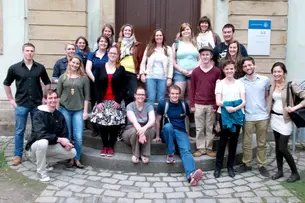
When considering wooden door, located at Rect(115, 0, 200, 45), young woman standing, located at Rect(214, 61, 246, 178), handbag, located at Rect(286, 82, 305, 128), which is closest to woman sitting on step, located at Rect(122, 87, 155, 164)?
young woman standing, located at Rect(214, 61, 246, 178)

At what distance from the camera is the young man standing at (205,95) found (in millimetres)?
5324

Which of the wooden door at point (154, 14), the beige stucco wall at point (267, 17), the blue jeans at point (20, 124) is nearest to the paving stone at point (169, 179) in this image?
the blue jeans at point (20, 124)

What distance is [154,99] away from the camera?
5863 mm

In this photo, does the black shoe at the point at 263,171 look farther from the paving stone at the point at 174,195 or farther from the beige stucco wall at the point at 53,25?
the beige stucco wall at the point at 53,25

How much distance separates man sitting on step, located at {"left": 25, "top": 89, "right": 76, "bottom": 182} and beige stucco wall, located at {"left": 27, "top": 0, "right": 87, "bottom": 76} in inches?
93.8

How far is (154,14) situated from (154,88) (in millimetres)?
2635

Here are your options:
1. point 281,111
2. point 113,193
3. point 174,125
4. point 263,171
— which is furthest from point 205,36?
point 113,193

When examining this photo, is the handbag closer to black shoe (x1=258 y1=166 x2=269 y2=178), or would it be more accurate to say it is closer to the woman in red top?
black shoe (x1=258 y1=166 x2=269 y2=178)

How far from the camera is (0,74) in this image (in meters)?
7.28

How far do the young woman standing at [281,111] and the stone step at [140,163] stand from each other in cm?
92

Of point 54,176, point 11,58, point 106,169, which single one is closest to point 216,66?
point 106,169

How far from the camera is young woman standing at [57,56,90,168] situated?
17.4 ft

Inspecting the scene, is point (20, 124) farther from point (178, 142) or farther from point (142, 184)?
point (178, 142)

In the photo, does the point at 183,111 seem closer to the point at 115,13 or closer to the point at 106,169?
the point at 106,169
